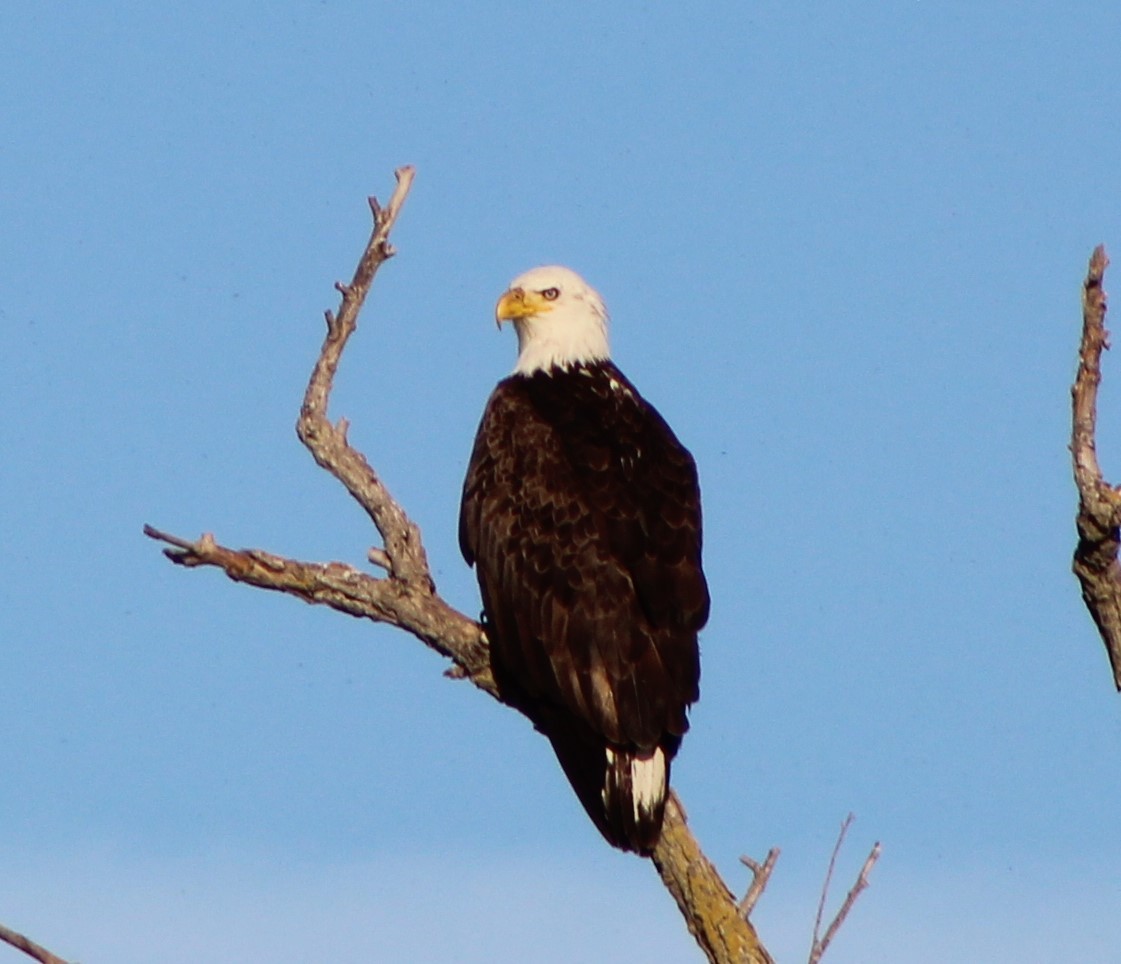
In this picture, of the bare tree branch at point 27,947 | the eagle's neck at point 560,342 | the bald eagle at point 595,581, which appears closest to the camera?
the bare tree branch at point 27,947

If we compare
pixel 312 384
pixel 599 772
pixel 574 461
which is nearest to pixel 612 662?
pixel 599 772

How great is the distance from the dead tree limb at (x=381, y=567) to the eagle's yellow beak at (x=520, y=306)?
1.93 meters

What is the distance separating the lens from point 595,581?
297 inches

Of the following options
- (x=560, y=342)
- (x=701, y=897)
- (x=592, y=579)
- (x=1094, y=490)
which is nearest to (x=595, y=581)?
(x=592, y=579)

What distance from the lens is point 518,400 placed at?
849 centimetres

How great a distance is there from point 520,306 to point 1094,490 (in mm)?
4328

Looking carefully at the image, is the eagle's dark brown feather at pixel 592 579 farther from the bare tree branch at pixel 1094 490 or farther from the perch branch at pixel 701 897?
the bare tree branch at pixel 1094 490

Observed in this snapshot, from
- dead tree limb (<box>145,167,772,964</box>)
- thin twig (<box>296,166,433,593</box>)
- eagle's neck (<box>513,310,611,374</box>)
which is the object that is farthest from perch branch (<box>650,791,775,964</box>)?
eagle's neck (<box>513,310,611,374</box>)

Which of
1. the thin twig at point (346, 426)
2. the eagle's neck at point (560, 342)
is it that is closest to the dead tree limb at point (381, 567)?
the thin twig at point (346, 426)

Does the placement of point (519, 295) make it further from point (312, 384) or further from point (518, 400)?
point (312, 384)

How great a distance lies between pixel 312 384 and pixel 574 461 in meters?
1.22

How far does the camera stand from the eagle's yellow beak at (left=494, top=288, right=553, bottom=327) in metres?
9.34

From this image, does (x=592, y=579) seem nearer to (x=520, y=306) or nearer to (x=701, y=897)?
(x=701, y=897)

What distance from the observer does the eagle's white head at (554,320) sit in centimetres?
922
